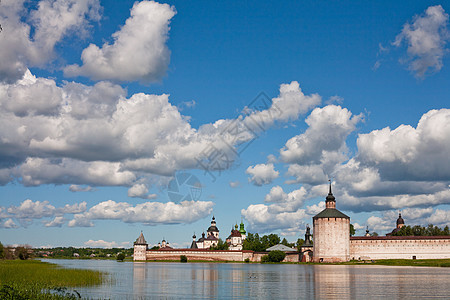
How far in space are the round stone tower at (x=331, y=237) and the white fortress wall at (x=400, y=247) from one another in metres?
2.91

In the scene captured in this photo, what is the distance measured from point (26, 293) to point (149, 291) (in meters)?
9.34

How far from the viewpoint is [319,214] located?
96.8m

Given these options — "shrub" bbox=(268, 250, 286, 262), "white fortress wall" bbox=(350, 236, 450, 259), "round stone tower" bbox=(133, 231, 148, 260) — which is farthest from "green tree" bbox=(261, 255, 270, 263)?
"round stone tower" bbox=(133, 231, 148, 260)

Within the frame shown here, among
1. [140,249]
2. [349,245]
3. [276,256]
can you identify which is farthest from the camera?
[140,249]

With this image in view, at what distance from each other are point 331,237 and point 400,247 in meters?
12.7

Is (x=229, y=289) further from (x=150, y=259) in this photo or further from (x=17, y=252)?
(x=150, y=259)

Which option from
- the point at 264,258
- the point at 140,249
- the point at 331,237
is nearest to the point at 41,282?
the point at 331,237

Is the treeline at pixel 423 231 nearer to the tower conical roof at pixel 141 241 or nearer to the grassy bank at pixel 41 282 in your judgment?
the tower conical roof at pixel 141 241

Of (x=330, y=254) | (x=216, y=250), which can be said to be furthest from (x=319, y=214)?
(x=216, y=250)

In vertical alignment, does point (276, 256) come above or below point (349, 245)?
below

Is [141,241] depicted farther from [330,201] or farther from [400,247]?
[400,247]

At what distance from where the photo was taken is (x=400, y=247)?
92625mm

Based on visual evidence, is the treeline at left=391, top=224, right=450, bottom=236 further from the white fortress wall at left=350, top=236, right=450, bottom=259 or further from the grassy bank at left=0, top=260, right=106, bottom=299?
the grassy bank at left=0, top=260, right=106, bottom=299

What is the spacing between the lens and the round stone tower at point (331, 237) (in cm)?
9350
